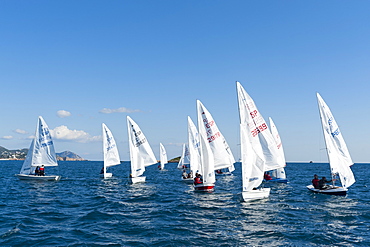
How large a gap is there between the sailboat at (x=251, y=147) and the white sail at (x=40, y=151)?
2991 cm

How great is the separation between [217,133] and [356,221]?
1531cm

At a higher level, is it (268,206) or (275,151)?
(275,151)

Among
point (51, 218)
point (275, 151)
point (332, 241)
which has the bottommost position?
point (332, 241)

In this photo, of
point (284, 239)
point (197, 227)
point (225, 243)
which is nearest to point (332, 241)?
point (284, 239)

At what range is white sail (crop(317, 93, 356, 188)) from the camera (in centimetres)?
2853

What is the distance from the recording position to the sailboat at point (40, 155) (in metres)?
42.1

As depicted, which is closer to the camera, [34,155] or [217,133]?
[217,133]

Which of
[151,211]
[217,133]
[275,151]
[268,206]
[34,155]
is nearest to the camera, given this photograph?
[151,211]

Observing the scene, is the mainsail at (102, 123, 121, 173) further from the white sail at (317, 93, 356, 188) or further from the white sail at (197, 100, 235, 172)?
the white sail at (317, 93, 356, 188)

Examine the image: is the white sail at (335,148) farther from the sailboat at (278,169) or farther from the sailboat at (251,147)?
the sailboat at (278,169)

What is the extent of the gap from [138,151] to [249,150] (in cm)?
1949

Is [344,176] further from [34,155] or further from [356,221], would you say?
[34,155]

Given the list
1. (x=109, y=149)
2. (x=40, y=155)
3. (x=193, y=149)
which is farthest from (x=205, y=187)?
(x=40, y=155)

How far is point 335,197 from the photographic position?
27891 millimetres
